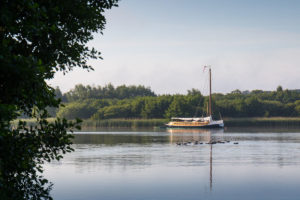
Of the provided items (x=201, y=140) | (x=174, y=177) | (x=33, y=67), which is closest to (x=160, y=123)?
(x=201, y=140)

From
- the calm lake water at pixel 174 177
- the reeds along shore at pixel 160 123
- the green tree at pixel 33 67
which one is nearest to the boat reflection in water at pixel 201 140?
the calm lake water at pixel 174 177

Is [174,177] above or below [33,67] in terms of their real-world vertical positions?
below

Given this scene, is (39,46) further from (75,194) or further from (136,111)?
(136,111)

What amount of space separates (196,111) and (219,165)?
11467 centimetres

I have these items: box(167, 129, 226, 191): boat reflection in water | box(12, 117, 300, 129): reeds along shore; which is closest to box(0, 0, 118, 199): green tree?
box(167, 129, 226, 191): boat reflection in water

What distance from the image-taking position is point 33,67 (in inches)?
317

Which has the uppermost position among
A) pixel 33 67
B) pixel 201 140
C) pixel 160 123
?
pixel 33 67

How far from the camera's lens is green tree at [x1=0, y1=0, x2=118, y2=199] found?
823cm

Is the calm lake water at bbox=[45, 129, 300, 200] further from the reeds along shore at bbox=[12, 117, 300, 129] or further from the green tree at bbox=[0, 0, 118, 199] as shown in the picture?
the reeds along shore at bbox=[12, 117, 300, 129]

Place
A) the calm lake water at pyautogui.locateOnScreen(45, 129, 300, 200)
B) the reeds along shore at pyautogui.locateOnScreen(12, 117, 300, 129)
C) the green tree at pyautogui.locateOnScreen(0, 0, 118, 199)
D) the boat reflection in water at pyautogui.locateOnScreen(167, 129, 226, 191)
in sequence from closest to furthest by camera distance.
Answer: the green tree at pyautogui.locateOnScreen(0, 0, 118, 199) → the calm lake water at pyautogui.locateOnScreen(45, 129, 300, 200) → the boat reflection in water at pyautogui.locateOnScreen(167, 129, 226, 191) → the reeds along shore at pyautogui.locateOnScreen(12, 117, 300, 129)

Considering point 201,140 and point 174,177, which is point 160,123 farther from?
point 174,177

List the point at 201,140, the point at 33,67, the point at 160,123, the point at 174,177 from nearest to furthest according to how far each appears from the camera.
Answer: the point at 33,67 → the point at 174,177 → the point at 201,140 → the point at 160,123

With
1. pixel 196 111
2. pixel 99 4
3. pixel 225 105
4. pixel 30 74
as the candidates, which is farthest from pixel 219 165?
pixel 225 105

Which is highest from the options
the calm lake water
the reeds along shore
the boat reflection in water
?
the reeds along shore
